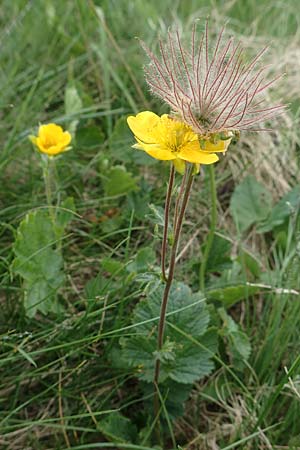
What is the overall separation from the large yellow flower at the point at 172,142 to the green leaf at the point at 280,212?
0.81 metres

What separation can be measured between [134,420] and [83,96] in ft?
3.63

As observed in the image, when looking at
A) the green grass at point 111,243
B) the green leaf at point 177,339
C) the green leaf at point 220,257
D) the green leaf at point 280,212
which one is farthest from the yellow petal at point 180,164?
the green leaf at point 280,212

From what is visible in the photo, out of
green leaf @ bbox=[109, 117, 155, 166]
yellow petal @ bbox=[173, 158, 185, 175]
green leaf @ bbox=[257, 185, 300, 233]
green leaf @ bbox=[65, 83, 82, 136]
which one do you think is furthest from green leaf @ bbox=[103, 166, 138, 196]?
yellow petal @ bbox=[173, 158, 185, 175]

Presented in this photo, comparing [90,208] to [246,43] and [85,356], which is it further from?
[246,43]

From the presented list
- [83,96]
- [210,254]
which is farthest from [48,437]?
[83,96]

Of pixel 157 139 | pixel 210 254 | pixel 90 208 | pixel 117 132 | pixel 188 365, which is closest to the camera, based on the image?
pixel 157 139

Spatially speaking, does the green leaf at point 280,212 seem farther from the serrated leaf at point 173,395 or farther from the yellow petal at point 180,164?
the yellow petal at point 180,164

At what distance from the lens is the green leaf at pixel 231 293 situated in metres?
1.62

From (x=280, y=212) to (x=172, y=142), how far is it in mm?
863

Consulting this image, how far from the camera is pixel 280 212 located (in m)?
1.94

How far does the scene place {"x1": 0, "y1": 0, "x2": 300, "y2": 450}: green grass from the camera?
4.81 ft

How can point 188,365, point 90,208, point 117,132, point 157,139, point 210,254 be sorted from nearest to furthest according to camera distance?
1. point 157,139
2. point 188,365
3. point 210,254
4. point 90,208
5. point 117,132

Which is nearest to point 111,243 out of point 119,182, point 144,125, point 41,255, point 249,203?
point 119,182

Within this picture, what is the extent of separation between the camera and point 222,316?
1548 mm
